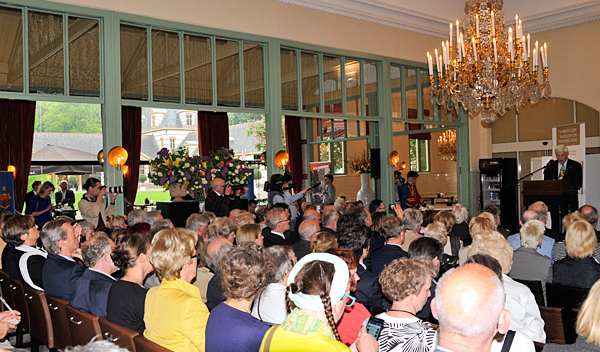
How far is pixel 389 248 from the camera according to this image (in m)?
Answer: 4.61

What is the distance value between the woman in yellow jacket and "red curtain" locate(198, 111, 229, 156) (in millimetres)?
14471

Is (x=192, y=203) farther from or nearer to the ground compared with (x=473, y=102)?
nearer to the ground

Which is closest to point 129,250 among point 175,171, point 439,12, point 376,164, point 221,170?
point 175,171

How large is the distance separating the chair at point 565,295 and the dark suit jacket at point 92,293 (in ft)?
10.3

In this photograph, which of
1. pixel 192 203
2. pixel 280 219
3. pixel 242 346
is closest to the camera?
pixel 242 346

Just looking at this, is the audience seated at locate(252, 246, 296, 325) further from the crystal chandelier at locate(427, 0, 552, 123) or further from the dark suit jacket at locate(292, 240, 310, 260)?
the crystal chandelier at locate(427, 0, 552, 123)

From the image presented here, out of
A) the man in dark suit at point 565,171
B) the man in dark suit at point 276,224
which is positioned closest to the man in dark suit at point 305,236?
the man in dark suit at point 276,224

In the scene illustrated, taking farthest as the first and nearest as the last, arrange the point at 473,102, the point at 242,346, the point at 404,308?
the point at 473,102, the point at 404,308, the point at 242,346

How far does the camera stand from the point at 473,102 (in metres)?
8.38

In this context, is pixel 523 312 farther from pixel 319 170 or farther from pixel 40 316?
pixel 319 170

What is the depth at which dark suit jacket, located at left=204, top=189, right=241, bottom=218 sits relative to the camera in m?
7.51

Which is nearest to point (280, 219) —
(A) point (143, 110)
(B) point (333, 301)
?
(B) point (333, 301)

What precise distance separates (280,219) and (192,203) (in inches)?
102

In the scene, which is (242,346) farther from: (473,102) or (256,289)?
(473,102)
